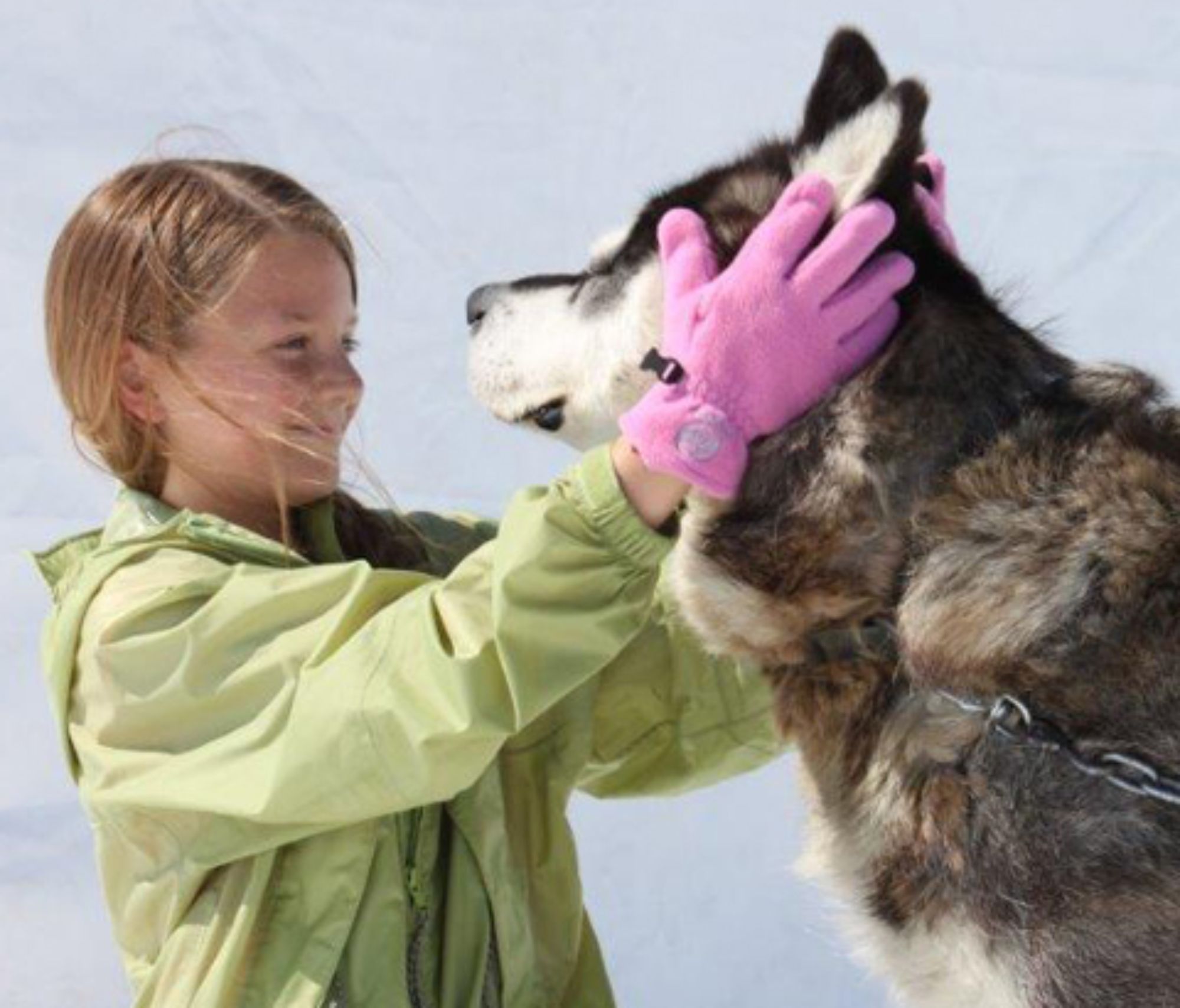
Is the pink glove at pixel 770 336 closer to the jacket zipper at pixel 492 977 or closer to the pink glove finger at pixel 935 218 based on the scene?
the pink glove finger at pixel 935 218

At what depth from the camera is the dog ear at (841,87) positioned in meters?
1.99

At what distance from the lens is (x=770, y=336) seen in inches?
70.6

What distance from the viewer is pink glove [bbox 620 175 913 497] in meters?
1.78

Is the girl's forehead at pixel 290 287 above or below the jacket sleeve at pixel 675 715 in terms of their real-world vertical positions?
above

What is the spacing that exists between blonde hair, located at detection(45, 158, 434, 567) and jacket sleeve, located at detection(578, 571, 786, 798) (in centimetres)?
39

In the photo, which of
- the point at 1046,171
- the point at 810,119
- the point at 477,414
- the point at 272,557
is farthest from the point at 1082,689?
the point at 1046,171

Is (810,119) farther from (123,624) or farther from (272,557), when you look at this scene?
(123,624)

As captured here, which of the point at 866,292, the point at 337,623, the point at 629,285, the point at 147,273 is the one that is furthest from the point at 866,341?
the point at 147,273

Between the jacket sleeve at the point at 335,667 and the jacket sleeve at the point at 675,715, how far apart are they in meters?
0.40

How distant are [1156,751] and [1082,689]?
0.31ft

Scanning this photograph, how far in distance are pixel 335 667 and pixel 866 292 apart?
2.34 feet

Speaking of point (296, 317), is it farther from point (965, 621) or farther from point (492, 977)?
point (965, 621)

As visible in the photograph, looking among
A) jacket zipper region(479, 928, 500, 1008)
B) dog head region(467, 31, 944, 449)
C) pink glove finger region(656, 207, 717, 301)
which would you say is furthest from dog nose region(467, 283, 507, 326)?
jacket zipper region(479, 928, 500, 1008)

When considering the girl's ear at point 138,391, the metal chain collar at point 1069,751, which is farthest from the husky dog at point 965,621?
the girl's ear at point 138,391
